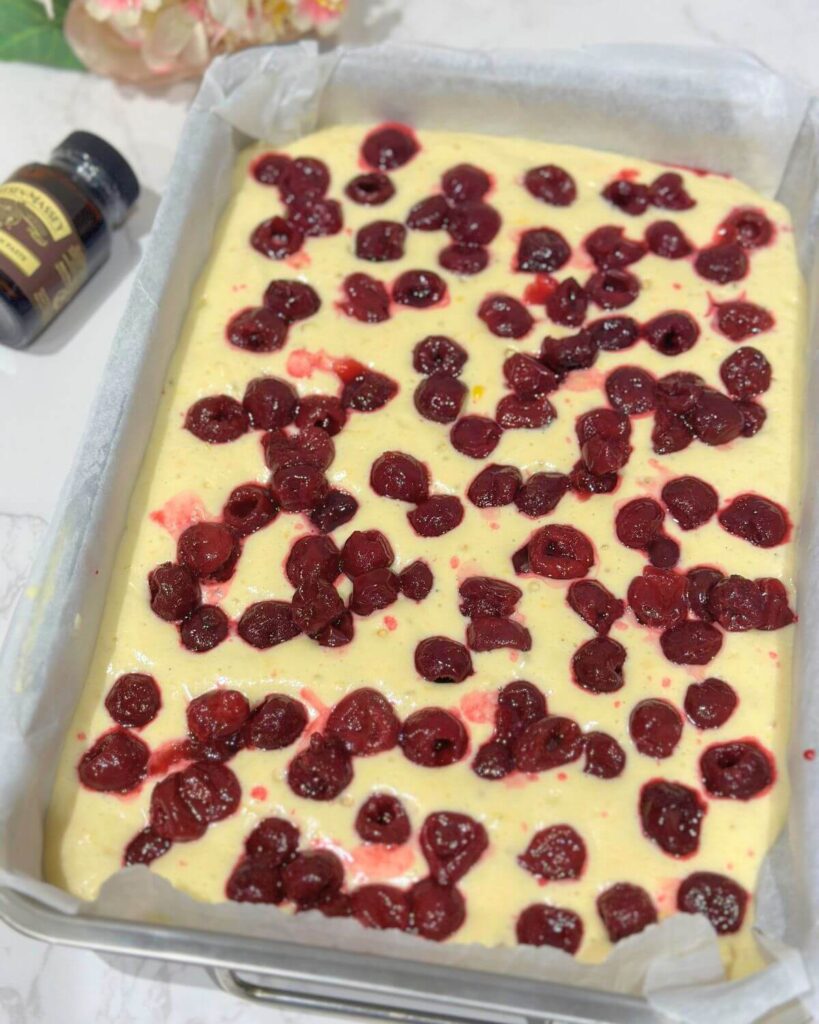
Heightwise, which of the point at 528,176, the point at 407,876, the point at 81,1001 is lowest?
the point at 81,1001

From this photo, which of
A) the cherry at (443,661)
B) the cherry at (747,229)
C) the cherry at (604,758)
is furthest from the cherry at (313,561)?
the cherry at (747,229)

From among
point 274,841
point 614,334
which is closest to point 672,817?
point 274,841

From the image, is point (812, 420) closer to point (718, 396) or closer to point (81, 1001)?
point (718, 396)

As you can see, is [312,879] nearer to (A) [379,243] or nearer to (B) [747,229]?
(A) [379,243]

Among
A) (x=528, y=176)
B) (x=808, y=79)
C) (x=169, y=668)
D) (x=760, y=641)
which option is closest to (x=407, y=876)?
(x=169, y=668)

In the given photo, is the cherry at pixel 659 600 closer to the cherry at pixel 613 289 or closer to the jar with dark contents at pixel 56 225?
the cherry at pixel 613 289
